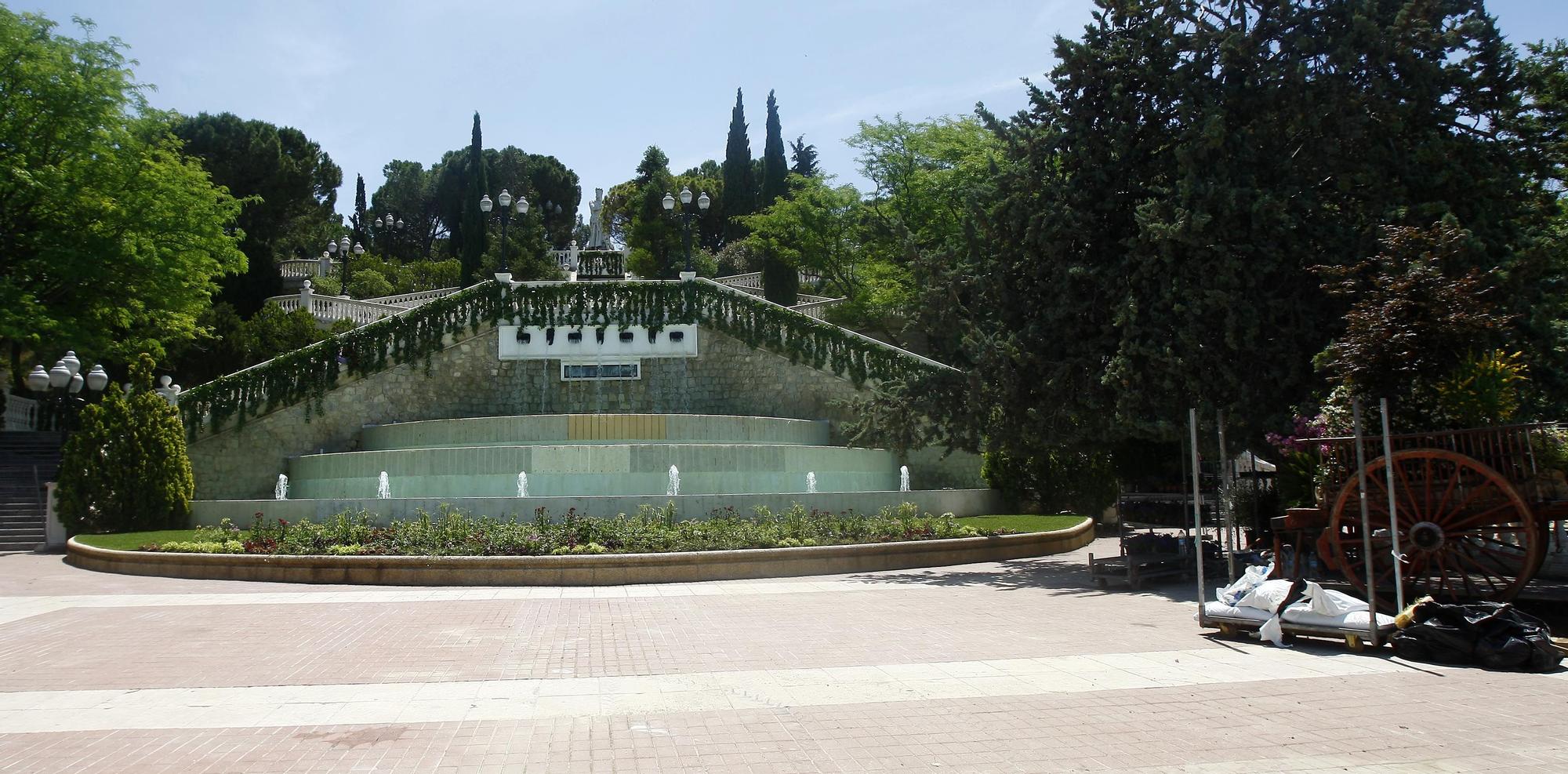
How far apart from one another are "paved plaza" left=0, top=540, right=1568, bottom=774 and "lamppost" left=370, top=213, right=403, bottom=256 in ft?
198

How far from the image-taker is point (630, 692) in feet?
22.5

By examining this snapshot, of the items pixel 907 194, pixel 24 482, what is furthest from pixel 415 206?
pixel 24 482

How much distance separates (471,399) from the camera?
28.4m

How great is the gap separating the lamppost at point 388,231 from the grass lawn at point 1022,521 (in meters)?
56.9

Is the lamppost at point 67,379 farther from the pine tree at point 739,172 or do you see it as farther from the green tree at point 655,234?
the pine tree at point 739,172

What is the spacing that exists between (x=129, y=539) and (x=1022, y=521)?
626 inches

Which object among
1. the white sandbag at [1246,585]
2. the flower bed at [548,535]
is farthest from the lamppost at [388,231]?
the white sandbag at [1246,585]

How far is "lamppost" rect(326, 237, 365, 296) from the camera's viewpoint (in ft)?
121

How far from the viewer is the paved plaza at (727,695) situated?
532 cm

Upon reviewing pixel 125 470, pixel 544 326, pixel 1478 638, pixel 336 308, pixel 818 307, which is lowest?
pixel 1478 638

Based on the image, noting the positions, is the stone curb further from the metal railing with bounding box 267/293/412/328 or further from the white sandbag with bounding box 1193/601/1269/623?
the metal railing with bounding box 267/293/412/328

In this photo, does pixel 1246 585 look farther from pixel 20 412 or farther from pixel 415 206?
pixel 415 206

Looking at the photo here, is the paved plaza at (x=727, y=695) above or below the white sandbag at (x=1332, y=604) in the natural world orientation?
below

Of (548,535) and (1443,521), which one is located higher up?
(1443,521)
